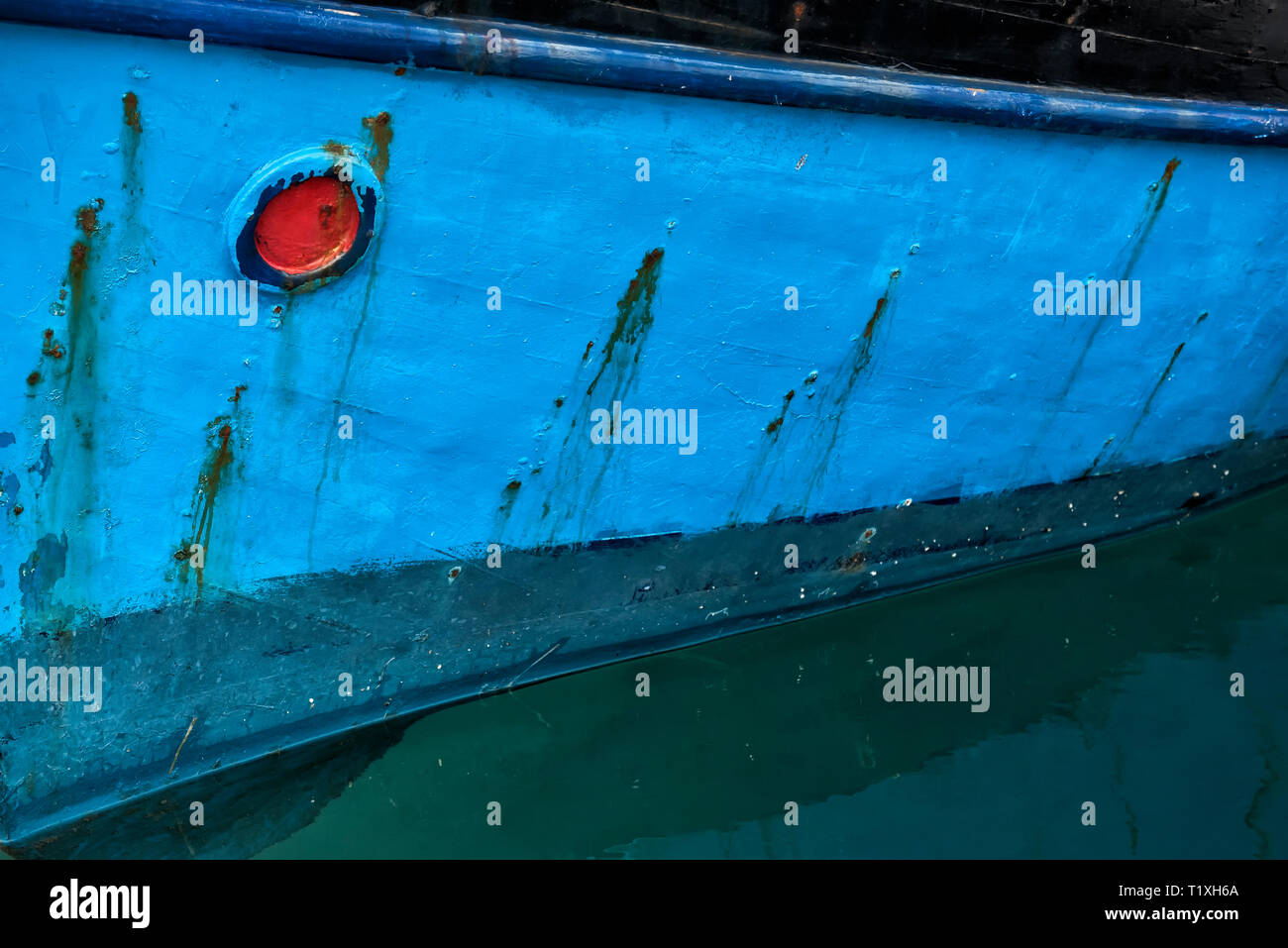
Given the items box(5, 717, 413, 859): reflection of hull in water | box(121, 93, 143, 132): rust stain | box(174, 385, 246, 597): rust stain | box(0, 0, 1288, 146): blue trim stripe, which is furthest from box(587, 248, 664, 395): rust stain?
box(5, 717, 413, 859): reflection of hull in water

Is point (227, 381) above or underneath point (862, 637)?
above

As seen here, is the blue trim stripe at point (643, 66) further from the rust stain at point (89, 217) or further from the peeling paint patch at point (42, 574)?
the peeling paint patch at point (42, 574)

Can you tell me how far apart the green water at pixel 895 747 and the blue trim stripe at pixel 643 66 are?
6.22 ft

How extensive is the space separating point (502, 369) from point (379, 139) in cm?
72

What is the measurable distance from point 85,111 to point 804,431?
221 centimetres

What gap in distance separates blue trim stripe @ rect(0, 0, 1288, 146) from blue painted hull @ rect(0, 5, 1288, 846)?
0.05 metres

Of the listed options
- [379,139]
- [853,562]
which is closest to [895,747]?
[853,562]

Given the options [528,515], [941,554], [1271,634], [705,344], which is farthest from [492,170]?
[1271,634]

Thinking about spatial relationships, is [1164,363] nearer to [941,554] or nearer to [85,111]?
[941,554]

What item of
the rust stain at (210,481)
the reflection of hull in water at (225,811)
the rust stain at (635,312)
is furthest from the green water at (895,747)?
the rust stain at (635,312)

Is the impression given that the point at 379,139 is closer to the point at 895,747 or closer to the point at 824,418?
the point at 824,418

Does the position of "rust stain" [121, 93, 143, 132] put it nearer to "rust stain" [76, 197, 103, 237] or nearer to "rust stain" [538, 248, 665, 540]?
"rust stain" [76, 197, 103, 237]

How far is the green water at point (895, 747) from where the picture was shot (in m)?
4.12
